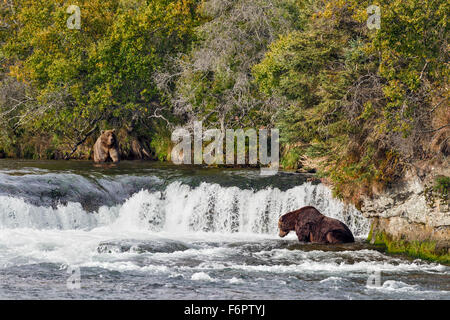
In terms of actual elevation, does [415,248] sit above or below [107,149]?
below

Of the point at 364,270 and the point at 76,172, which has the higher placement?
the point at 76,172

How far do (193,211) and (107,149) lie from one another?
9.84 metres

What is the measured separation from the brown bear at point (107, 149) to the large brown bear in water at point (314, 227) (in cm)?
1354

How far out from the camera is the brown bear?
29.1 meters

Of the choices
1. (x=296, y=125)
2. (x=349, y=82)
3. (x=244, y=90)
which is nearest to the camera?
(x=349, y=82)

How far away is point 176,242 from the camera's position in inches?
660

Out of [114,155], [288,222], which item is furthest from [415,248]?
[114,155]

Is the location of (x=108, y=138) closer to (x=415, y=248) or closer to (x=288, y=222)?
(x=288, y=222)

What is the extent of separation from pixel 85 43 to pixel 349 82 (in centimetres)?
1744

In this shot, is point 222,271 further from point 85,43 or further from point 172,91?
point 85,43

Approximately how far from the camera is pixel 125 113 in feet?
101

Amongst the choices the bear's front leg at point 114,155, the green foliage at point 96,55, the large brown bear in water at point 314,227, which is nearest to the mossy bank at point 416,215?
the large brown bear in water at point 314,227

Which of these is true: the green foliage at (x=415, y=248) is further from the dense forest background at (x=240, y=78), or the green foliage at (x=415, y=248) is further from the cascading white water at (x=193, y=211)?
the cascading white water at (x=193, y=211)
